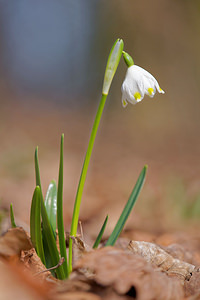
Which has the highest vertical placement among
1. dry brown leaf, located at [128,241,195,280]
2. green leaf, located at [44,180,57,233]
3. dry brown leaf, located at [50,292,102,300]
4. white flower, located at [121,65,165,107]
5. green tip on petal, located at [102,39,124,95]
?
green tip on petal, located at [102,39,124,95]

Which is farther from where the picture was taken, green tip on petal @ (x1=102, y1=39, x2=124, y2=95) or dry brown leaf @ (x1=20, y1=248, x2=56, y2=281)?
green tip on petal @ (x1=102, y1=39, x2=124, y2=95)

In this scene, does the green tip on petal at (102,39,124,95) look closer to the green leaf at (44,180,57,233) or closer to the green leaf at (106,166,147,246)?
the green leaf at (106,166,147,246)

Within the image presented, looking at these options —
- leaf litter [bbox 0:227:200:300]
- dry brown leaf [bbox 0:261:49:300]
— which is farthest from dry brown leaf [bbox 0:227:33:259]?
dry brown leaf [bbox 0:261:49:300]

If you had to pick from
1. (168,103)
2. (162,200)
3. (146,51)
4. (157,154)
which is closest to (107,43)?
(146,51)

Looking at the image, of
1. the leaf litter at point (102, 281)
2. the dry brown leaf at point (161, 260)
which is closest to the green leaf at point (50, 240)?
the leaf litter at point (102, 281)

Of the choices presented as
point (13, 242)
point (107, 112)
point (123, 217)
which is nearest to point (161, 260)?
point (123, 217)

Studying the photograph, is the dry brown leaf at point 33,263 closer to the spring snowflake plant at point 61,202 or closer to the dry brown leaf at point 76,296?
the spring snowflake plant at point 61,202

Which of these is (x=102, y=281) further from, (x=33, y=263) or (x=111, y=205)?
(x=111, y=205)
